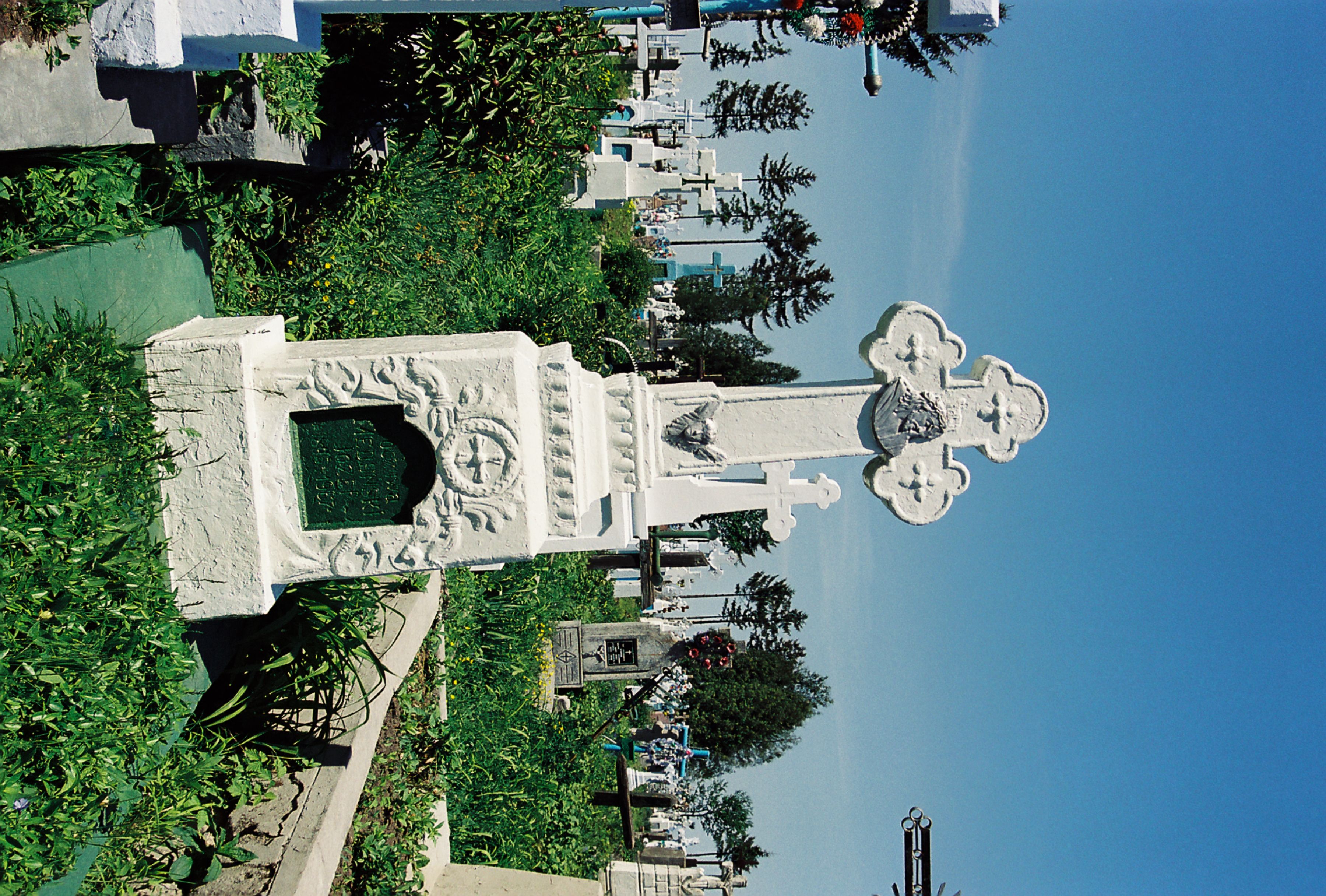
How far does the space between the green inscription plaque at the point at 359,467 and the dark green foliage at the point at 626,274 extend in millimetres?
17341

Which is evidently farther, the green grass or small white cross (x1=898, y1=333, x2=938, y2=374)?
the green grass

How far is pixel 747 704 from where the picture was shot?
29016 mm

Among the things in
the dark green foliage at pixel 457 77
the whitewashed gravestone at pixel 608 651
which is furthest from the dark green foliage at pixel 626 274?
the dark green foliage at pixel 457 77

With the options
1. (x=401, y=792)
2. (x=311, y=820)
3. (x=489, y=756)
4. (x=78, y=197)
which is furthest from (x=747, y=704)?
(x=78, y=197)

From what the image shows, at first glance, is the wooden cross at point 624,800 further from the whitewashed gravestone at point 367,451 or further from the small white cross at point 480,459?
the small white cross at point 480,459

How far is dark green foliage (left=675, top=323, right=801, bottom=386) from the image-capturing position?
26.7 m

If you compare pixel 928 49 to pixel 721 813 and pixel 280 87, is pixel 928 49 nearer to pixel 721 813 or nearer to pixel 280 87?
pixel 280 87

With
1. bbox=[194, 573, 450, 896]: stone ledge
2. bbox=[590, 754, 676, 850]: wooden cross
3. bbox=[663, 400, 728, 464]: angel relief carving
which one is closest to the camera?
bbox=[194, 573, 450, 896]: stone ledge

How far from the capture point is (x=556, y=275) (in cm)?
1455

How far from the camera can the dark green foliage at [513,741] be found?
1029 cm

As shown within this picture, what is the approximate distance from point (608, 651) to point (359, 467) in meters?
10.0

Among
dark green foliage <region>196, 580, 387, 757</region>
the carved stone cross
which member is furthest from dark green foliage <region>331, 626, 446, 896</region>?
the carved stone cross

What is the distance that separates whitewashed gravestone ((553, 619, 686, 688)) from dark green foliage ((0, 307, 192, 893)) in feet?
33.0

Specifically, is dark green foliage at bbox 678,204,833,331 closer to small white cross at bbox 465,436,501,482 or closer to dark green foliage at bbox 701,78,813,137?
dark green foliage at bbox 701,78,813,137
